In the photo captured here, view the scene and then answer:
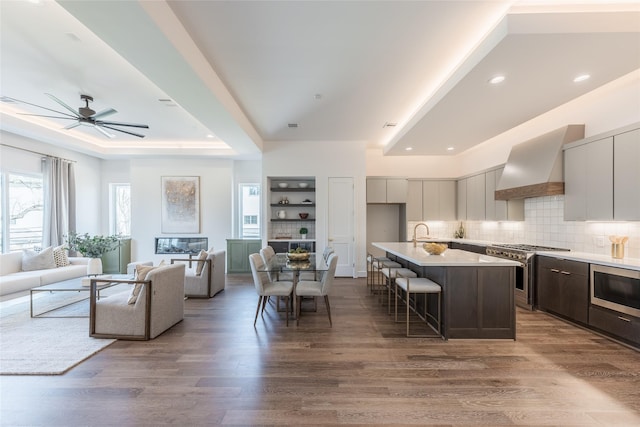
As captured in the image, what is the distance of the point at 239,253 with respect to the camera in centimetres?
628

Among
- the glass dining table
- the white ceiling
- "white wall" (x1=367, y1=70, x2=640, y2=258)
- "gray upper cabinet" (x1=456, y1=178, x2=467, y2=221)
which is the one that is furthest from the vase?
"gray upper cabinet" (x1=456, y1=178, x2=467, y2=221)

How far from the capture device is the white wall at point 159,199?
6.41 meters

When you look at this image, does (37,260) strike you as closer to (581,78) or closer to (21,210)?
(21,210)

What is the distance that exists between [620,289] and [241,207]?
6.56 metres

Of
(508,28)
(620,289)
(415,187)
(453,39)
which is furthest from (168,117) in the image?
(620,289)

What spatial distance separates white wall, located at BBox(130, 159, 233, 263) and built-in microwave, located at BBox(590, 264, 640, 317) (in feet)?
21.2

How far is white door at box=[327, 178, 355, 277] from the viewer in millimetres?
5723

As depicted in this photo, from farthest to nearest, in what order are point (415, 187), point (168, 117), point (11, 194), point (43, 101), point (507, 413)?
point (415, 187) → point (11, 194) → point (168, 117) → point (43, 101) → point (507, 413)

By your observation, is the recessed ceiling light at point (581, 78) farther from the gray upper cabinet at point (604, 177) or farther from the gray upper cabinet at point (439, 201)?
the gray upper cabinet at point (439, 201)

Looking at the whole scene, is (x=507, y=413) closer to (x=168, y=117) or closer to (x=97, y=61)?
(x=97, y=61)

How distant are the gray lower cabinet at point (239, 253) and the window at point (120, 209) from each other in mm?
2884

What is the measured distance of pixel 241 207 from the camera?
22.2 ft

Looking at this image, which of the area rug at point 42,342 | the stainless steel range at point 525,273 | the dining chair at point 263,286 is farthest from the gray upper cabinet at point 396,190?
the area rug at point 42,342

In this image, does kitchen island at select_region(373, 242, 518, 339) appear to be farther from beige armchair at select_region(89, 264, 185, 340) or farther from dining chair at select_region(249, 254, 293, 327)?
beige armchair at select_region(89, 264, 185, 340)
